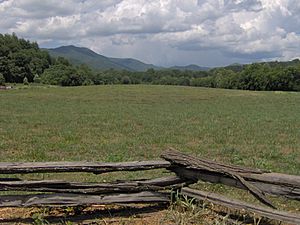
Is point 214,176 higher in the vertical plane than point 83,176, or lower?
higher

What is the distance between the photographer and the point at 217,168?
5215 mm

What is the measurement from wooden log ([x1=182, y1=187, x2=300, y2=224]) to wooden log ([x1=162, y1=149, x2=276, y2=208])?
0.39ft

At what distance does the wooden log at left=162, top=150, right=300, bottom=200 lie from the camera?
15.3 ft

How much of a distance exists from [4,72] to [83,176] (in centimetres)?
12078

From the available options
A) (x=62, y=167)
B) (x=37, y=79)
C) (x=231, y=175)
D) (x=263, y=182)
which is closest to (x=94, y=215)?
(x=62, y=167)

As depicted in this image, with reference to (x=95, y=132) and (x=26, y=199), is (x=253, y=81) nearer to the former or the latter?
(x=95, y=132)

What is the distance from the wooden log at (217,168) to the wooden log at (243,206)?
0.12m

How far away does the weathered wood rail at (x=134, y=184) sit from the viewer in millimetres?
5038

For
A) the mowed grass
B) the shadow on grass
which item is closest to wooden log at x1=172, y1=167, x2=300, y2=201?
the shadow on grass

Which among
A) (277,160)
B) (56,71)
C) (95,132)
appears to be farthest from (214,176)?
(56,71)

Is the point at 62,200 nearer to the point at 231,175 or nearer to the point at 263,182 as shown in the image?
the point at 231,175

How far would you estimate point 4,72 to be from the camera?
122562 millimetres

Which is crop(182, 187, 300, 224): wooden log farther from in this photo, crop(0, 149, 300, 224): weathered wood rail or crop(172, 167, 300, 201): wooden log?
crop(172, 167, 300, 201): wooden log

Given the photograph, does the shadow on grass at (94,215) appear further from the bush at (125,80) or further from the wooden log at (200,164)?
the bush at (125,80)
